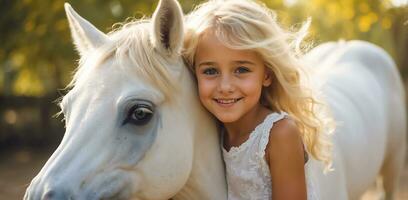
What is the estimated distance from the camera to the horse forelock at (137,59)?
1.82 meters

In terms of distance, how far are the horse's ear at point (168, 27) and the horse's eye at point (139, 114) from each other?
24 centimetres

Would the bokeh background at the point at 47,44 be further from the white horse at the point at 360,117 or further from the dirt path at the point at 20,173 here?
the white horse at the point at 360,117

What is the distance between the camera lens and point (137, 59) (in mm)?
1833

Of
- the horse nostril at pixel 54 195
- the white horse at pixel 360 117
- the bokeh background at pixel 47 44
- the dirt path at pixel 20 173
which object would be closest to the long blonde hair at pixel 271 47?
the white horse at pixel 360 117

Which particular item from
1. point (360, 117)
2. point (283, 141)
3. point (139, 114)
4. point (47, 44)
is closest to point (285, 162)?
point (283, 141)

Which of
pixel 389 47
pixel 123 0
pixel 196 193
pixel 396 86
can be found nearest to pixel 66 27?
pixel 123 0

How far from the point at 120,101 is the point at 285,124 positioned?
2.15ft

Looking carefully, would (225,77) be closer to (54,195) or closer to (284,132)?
(284,132)

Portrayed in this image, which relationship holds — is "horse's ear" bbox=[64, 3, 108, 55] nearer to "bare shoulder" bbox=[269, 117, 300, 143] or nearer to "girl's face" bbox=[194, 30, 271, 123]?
"girl's face" bbox=[194, 30, 271, 123]

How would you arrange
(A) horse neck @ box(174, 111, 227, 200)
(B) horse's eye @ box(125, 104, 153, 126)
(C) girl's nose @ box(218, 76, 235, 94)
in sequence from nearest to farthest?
(B) horse's eye @ box(125, 104, 153, 126)
(C) girl's nose @ box(218, 76, 235, 94)
(A) horse neck @ box(174, 111, 227, 200)

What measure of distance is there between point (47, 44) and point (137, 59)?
7.11 meters

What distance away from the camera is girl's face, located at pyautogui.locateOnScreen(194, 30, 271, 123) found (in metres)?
1.95

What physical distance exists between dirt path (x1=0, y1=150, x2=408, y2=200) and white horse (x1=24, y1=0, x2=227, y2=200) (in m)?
4.51

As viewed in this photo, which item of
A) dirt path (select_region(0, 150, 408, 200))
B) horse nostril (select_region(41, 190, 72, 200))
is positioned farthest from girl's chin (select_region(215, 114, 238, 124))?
dirt path (select_region(0, 150, 408, 200))
